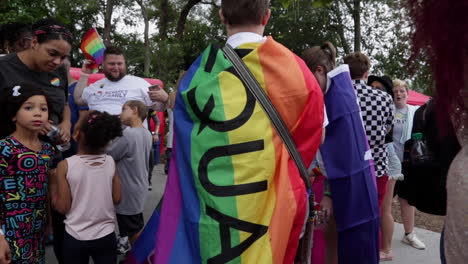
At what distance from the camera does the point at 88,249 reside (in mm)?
2676

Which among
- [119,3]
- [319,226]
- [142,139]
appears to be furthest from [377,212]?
[119,3]

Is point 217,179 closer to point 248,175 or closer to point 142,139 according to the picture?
point 248,175

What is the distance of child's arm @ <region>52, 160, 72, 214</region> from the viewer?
2658 mm

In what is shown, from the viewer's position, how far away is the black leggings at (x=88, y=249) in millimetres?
2654

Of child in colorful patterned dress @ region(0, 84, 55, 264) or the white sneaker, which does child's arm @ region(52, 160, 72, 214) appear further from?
the white sneaker

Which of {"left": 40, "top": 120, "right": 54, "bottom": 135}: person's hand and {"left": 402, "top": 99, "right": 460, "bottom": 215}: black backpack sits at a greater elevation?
{"left": 40, "top": 120, "right": 54, "bottom": 135}: person's hand

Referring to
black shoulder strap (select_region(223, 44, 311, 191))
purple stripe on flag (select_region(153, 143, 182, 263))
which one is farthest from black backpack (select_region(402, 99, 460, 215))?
purple stripe on flag (select_region(153, 143, 182, 263))

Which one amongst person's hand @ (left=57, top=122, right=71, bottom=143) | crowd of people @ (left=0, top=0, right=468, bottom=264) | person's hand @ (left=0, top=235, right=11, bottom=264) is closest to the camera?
crowd of people @ (left=0, top=0, right=468, bottom=264)

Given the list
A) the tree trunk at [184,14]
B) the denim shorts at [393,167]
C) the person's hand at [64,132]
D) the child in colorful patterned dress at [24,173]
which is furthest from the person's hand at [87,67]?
the tree trunk at [184,14]

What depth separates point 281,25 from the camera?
2341cm

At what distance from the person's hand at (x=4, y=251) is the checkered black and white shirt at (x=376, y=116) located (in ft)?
8.31

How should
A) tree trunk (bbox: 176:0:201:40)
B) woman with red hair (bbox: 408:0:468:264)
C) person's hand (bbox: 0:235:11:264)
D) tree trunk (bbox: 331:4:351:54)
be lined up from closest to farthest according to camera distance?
woman with red hair (bbox: 408:0:468:264) → person's hand (bbox: 0:235:11:264) → tree trunk (bbox: 176:0:201:40) → tree trunk (bbox: 331:4:351:54)

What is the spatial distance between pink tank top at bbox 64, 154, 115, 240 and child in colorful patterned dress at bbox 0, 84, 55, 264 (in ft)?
0.52

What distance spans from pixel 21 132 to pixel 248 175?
4.79 feet
